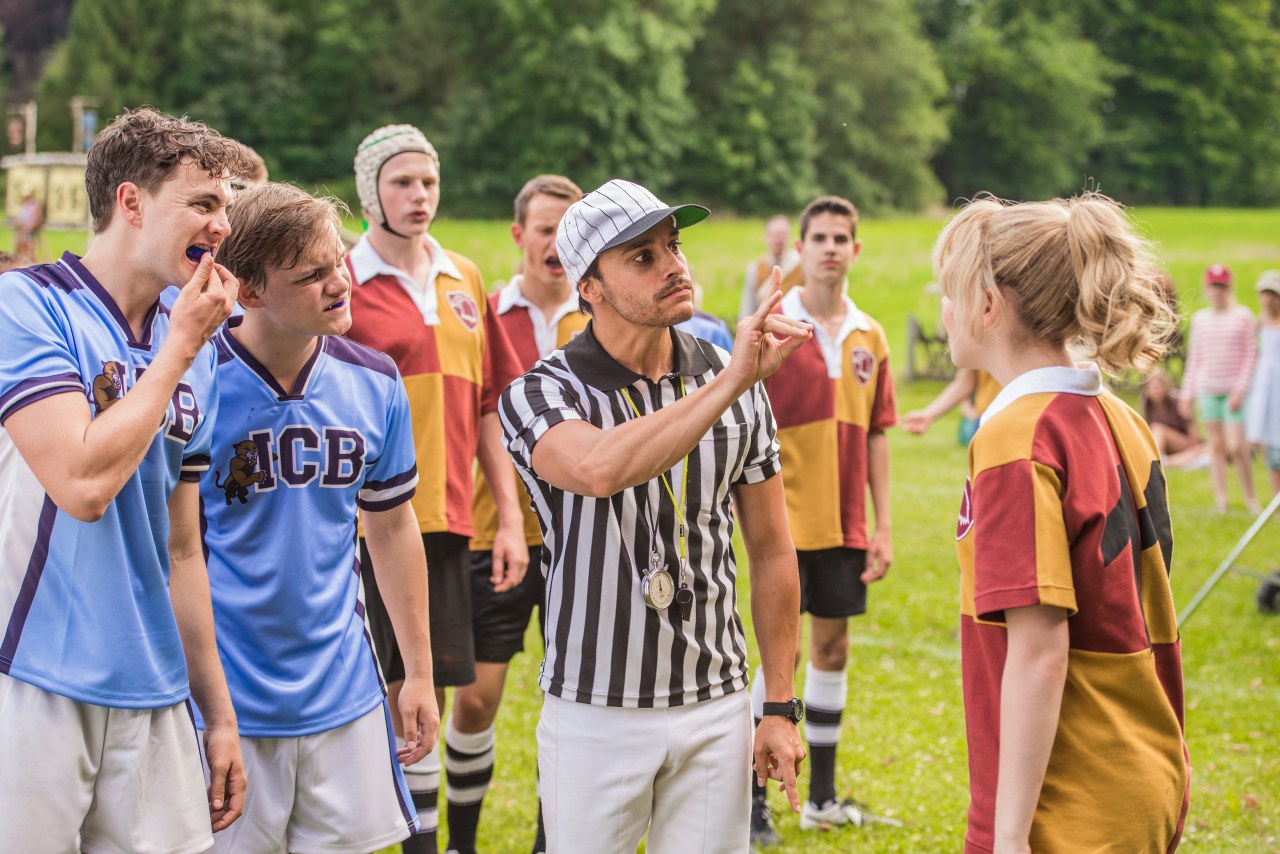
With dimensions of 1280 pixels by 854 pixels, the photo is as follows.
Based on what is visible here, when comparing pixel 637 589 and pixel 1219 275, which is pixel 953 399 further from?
pixel 1219 275

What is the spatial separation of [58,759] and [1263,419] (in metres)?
11.3

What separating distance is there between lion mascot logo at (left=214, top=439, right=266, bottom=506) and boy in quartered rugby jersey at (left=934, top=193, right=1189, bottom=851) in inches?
68.6

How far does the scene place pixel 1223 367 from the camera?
1271 cm

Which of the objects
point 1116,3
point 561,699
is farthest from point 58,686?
point 1116,3

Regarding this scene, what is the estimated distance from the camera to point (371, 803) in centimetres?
326

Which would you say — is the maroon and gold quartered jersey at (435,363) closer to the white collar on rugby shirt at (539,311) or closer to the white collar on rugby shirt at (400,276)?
the white collar on rugby shirt at (400,276)

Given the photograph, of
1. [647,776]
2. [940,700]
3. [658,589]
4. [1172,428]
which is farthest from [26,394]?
[1172,428]

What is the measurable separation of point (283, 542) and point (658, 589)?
3.19 ft

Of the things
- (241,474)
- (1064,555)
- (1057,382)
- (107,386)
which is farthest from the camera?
(241,474)

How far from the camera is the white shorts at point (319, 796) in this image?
10.4ft

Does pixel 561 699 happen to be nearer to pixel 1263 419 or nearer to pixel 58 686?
pixel 58 686

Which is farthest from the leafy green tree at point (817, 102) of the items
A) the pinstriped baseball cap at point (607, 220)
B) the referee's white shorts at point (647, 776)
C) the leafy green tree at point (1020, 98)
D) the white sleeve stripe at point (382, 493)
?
the referee's white shorts at point (647, 776)

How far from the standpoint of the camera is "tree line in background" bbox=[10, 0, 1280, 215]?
43.3m

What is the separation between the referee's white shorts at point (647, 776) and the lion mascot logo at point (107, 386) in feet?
4.06
